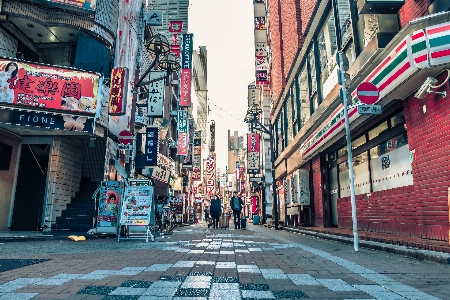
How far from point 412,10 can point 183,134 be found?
73.1 feet

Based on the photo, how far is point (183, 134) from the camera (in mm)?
27734

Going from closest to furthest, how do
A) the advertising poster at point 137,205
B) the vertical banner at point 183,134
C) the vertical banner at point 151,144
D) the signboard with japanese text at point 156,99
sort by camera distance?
the advertising poster at point 137,205 < the vertical banner at point 151,144 < the signboard with japanese text at point 156,99 < the vertical banner at point 183,134

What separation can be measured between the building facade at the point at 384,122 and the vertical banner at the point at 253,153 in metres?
12.1

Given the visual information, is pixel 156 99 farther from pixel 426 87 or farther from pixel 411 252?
pixel 411 252

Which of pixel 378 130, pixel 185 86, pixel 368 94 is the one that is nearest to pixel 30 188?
pixel 368 94

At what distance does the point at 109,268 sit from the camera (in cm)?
444

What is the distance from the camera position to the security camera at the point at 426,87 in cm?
599

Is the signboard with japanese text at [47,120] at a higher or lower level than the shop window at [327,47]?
lower

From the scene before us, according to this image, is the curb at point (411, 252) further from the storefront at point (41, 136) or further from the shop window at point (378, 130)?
the storefront at point (41, 136)

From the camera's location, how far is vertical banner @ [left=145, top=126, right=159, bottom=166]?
16391 mm

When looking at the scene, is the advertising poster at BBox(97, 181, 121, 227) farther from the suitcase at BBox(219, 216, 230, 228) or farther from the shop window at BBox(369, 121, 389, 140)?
the suitcase at BBox(219, 216, 230, 228)

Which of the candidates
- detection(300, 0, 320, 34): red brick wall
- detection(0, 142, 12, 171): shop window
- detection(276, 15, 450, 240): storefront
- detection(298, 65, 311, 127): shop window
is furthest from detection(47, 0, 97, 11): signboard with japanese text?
detection(298, 65, 311, 127): shop window

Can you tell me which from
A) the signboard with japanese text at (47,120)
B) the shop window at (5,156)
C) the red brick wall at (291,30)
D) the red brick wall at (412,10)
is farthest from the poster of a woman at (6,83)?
the red brick wall at (291,30)

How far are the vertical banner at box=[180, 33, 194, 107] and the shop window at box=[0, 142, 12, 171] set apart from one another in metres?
15.2
